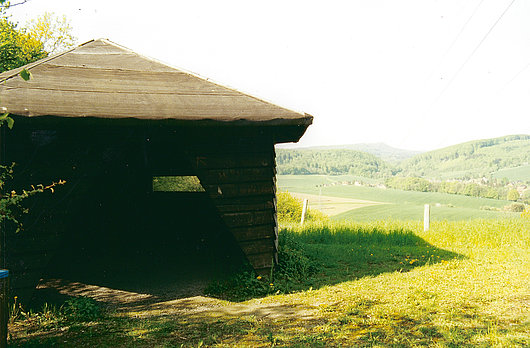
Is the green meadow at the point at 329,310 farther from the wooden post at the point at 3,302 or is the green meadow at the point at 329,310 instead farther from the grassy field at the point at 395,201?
the grassy field at the point at 395,201

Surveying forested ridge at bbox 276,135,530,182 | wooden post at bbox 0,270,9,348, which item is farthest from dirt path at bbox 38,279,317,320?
forested ridge at bbox 276,135,530,182

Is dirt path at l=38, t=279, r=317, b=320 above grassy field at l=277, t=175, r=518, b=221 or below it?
above

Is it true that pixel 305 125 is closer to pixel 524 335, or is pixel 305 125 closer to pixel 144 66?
pixel 144 66

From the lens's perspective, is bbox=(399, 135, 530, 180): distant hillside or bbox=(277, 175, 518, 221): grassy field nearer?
bbox=(277, 175, 518, 221): grassy field

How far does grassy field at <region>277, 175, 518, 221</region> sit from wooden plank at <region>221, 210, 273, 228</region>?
1853 cm

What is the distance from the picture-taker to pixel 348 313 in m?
5.13

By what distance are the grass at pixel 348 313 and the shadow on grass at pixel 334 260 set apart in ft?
0.13

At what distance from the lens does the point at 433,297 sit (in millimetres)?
5742

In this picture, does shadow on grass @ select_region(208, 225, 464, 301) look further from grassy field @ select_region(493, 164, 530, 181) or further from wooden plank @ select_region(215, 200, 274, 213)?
grassy field @ select_region(493, 164, 530, 181)

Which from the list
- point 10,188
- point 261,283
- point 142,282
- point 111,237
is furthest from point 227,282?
point 111,237

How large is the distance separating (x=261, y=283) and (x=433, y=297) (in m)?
2.65

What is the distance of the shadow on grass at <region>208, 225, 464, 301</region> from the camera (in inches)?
252

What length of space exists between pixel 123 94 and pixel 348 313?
178 inches

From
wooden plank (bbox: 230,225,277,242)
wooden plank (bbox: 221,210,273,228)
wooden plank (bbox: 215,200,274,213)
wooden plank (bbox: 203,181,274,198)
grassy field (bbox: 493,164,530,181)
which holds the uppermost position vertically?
wooden plank (bbox: 203,181,274,198)
